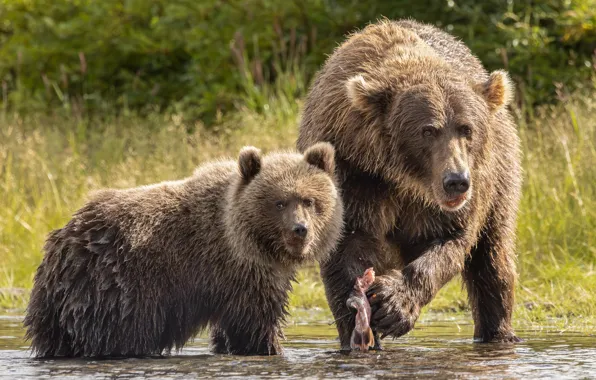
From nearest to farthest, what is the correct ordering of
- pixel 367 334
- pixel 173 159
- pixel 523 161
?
pixel 367 334 < pixel 523 161 < pixel 173 159

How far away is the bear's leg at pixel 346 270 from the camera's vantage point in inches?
289

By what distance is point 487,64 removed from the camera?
1667 centimetres

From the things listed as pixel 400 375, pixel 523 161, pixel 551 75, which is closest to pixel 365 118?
pixel 400 375

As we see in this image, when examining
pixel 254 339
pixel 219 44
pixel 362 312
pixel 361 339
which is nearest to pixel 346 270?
pixel 362 312

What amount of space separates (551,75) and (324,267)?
31.3 feet

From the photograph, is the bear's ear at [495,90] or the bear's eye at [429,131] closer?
the bear's eye at [429,131]

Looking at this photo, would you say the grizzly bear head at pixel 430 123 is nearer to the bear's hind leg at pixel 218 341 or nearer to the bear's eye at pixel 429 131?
the bear's eye at pixel 429 131

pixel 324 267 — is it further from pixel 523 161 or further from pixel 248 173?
pixel 523 161

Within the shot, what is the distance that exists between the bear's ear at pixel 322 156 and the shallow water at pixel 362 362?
3.85 ft

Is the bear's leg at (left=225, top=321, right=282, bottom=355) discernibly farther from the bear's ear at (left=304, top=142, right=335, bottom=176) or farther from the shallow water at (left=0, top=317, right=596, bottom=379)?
the bear's ear at (left=304, top=142, right=335, bottom=176)

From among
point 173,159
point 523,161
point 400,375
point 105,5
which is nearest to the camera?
point 400,375

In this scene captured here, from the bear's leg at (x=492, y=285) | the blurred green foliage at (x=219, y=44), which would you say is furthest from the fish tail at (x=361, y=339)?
the blurred green foliage at (x=219, y=44)

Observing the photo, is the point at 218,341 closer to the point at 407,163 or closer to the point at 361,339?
the point at 361,339

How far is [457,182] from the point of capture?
6.95 meters
